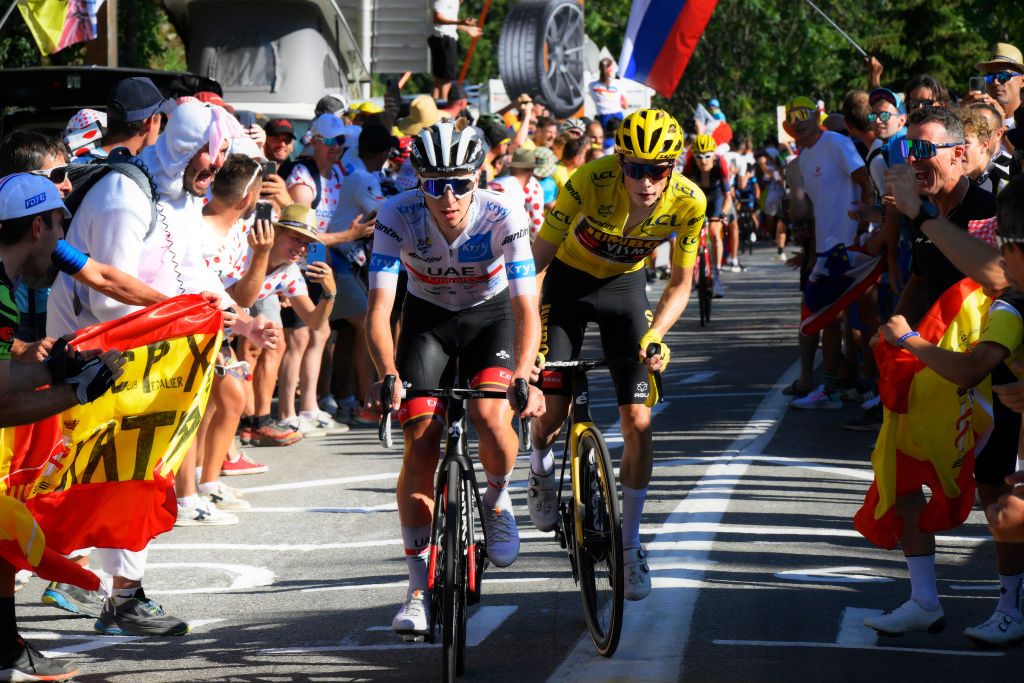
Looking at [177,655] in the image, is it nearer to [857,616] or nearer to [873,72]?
[857,616]

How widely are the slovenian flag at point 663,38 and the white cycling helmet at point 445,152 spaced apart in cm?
1211

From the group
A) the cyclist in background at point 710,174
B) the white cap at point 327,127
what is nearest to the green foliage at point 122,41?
the cyclist in background at point 710,174

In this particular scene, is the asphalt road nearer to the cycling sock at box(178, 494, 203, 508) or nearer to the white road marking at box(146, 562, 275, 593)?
the white road marking at box(146, 562, 275, 593)

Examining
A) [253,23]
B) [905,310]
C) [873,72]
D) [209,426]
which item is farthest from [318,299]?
[253,23]

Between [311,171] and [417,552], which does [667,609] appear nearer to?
→ [417,552]

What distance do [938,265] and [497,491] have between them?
242cm

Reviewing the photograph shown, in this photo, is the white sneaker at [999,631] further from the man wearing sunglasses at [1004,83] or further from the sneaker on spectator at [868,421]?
the sneaker on spectator at [868,421]

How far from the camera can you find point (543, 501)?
7.42 metres

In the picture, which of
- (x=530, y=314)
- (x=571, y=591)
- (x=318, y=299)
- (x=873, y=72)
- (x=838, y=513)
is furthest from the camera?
(x=873, y=72)

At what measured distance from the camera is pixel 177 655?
641cm

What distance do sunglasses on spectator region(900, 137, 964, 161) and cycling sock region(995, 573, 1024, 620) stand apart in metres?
1.97

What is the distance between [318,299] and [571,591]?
5450 millimetres

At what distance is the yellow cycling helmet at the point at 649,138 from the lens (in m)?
6.94

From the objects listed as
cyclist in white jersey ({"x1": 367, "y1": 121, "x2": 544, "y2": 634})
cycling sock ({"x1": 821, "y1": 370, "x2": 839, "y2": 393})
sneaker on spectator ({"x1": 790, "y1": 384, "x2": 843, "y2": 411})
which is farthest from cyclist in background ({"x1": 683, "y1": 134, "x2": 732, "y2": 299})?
cyclist in white jersey ({"x1": 367, "y1": 121, "x2": 544, "y2": 634})
